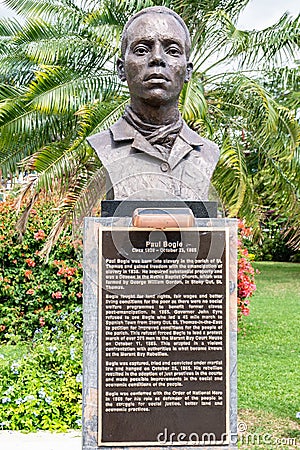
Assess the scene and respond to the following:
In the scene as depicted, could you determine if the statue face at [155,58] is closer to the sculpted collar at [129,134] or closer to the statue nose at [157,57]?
the statue nose at [157,57]

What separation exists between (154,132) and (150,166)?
21 cm

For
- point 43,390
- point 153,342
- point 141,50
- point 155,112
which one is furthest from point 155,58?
point 43,390

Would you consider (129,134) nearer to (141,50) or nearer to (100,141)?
(100,141)

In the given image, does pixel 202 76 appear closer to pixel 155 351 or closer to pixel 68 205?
pixel 68 205

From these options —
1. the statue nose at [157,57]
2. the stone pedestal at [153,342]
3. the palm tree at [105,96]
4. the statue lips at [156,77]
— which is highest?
the palm tree at [105,96]

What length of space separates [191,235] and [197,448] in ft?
3.80

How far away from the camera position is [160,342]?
3736 mm

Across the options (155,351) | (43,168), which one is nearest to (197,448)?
(155,351)

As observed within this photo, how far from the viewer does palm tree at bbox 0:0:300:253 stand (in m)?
8.59

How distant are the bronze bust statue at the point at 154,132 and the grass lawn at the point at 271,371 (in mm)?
2825

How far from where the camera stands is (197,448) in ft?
12.2

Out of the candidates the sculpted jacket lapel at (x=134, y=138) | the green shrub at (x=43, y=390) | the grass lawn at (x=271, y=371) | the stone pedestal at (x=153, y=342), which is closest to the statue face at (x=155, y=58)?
the sculpted jacket lapel at (x=134, y=138)

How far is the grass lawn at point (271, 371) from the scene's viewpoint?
626 cm

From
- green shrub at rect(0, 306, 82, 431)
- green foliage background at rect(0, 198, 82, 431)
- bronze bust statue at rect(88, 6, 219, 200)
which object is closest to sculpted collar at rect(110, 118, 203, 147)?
bronze bust statue at rect(88, 6, 219, 200)
